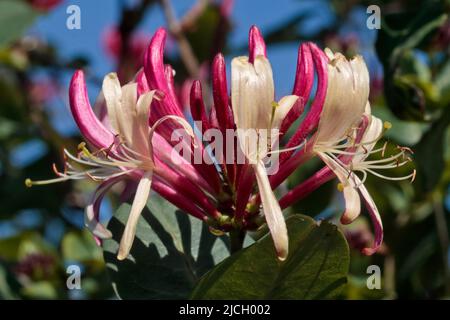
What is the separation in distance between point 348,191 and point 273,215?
14cm

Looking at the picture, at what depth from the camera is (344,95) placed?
110 cm

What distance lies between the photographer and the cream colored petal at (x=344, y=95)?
43.3 inches

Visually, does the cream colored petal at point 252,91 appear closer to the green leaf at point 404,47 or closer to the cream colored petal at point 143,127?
the cream colored petal at point 143,127

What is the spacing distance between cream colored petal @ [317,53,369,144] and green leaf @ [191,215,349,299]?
0.15 meters

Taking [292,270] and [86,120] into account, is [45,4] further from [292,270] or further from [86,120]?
[292,270]

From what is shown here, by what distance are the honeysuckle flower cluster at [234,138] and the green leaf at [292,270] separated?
0.06 meters

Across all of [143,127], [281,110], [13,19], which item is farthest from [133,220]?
[13,19]

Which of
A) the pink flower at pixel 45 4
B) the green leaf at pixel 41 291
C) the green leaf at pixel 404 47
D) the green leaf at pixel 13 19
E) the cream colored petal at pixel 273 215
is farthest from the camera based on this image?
the pink flower at pixel 45 4

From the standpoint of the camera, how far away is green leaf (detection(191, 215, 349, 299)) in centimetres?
105

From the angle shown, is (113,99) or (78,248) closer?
(113,99)

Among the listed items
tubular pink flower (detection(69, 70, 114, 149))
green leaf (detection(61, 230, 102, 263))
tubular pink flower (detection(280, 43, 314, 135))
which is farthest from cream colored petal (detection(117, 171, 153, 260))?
green leaf (detection(61, 230, 102, 263))

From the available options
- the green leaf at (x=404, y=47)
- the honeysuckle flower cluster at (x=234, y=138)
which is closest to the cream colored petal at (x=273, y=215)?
the honeysuckle flower cluster at (x=234, y=138)

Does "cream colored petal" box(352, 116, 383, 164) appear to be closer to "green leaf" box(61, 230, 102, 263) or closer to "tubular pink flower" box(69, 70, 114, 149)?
"tubular pink flower" box(69, 70, 114, 149)
